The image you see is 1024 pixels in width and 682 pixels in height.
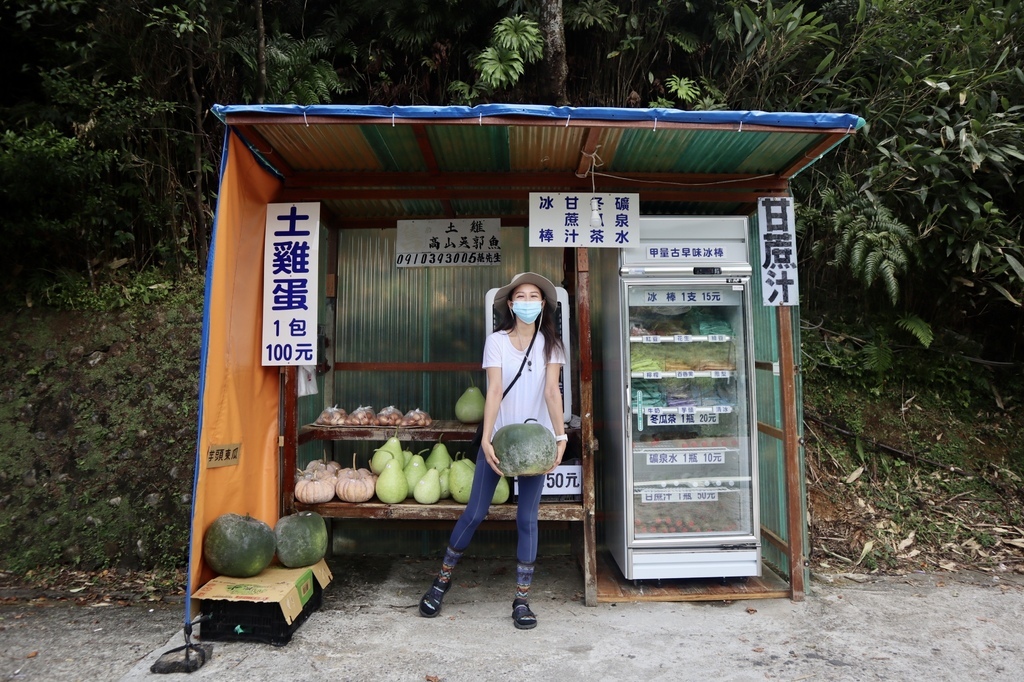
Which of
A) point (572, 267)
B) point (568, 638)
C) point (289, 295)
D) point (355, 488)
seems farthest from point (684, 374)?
point (289, 295)

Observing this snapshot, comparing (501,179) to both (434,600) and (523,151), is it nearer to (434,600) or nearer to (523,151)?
(523,151)

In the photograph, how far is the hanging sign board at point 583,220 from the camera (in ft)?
14.8

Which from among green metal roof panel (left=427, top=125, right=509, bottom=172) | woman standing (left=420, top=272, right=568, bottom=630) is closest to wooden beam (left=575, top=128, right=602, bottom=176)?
green metal roof panel (left=427, top=125, right=509, bottom=172)

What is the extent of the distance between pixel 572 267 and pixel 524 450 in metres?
2.38

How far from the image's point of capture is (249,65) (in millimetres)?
6598

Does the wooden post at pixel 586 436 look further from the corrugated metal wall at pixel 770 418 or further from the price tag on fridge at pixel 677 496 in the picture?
the corrugated metal wall at pixel 770 418

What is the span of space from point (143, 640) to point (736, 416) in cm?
450

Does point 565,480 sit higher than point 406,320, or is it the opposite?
point 406,320

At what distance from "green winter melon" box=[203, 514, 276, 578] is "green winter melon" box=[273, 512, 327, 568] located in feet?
0.72

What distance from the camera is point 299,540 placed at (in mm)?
4082

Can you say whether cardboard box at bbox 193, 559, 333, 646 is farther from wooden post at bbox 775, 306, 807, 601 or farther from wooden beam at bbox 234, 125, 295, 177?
wooden post at bbox 775, 306, 807, 601

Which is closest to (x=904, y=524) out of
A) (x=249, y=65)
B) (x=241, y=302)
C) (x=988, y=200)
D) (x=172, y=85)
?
(x=988, y=200)

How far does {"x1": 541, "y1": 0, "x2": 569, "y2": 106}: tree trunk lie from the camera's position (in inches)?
247

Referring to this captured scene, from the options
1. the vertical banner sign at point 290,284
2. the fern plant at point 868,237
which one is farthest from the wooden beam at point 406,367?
the fern plant at point 868,237
